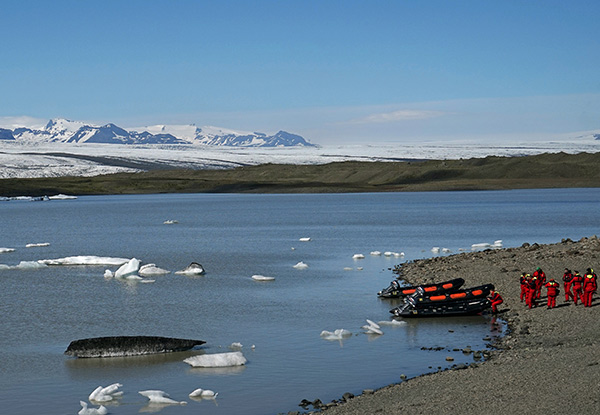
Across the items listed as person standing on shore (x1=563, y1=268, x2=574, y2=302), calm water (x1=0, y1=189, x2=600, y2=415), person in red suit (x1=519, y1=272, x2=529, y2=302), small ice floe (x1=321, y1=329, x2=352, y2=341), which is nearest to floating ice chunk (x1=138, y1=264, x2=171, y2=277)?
calm water (x1=0, y1=189, x2=600, y2=415)

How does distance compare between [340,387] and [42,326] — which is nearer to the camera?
[340,387]

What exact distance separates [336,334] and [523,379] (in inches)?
251

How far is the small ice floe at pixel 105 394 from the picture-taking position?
14.9 metres

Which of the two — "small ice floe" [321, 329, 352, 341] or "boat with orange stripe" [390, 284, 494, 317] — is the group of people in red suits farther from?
"small ice floe" [321, 329, 352, 341]

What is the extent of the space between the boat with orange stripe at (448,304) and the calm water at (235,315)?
0.38 metres

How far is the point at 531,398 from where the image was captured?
42.5ft

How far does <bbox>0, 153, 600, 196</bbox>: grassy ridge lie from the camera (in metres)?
125

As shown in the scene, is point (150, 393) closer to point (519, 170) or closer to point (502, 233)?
point (502, 233)

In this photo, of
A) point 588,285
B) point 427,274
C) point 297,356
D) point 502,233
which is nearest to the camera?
point 297,356

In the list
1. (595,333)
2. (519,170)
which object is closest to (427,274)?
(595,333)

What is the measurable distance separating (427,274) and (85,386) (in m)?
16.3

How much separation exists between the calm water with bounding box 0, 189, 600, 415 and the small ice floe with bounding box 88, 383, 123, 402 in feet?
0.82

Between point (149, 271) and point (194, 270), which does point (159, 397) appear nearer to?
point (194, 270)

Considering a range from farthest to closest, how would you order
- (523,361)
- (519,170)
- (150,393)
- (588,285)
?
(519,170) → (588,285) → (523,361) → (150,393)
